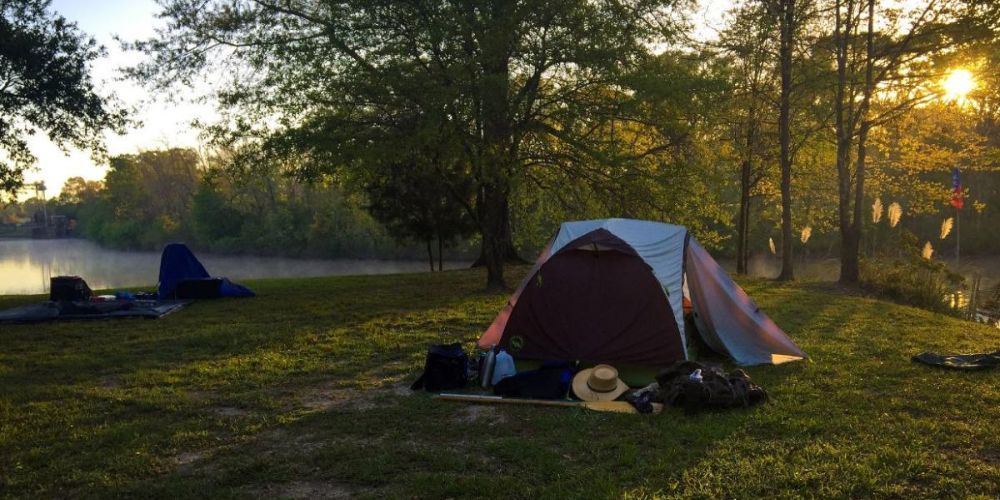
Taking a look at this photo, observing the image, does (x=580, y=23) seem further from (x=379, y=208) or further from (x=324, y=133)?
(x=379, y=208)

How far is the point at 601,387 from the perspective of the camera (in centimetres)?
573

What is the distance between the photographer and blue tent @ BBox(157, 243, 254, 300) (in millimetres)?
13742

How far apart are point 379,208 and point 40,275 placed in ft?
85.0

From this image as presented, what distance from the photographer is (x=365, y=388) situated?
6.47 m

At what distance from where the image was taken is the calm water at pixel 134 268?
29978 mm

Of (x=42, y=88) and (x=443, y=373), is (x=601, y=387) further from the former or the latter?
(x=42, y=88)

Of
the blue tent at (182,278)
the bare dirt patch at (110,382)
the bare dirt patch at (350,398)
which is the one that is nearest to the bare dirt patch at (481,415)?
the bare dirt patch at (350,398)

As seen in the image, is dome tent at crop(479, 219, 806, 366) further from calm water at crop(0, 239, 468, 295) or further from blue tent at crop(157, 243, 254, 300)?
calm water at crop(0, 239, 468, 295)

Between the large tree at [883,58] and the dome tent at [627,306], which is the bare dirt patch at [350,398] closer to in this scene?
the dome tent at [627,306]

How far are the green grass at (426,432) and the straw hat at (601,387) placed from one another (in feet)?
1.34

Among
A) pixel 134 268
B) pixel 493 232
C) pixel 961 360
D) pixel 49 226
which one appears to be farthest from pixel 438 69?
pixel 49 226

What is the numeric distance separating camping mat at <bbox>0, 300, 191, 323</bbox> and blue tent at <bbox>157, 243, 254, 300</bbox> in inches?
53.9

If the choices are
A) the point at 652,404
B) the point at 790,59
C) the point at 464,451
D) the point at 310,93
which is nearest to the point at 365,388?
the point at 464,451

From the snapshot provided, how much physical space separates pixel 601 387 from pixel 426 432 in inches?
63.5
